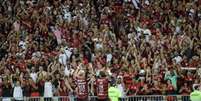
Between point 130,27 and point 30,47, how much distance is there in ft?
14.3

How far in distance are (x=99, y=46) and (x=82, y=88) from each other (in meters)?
4.89

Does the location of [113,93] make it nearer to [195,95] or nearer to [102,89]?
[102,89]

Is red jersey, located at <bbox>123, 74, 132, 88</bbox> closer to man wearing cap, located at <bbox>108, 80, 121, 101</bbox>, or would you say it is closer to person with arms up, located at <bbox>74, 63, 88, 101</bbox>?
person with arms up, located at <bbox>74, 63, 88, 101</bbox>

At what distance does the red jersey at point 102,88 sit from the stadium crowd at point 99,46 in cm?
46

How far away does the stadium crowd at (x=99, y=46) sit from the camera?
27.4 meters

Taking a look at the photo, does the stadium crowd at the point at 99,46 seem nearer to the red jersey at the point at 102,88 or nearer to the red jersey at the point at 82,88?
the red jersey at the point at 82,88

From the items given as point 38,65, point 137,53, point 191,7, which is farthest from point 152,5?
point 38,65

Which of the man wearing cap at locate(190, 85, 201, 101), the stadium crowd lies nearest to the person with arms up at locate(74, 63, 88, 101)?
the stadium crowd

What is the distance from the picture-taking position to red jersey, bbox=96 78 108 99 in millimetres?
25016

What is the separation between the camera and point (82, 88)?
25188mm

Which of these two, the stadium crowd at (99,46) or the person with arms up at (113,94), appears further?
the stadium crowd at (99,46)

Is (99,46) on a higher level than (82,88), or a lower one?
higher

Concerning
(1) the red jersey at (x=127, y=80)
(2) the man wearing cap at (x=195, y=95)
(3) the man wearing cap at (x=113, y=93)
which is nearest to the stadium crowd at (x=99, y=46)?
(1) the red jersey at (x=127, y=80)

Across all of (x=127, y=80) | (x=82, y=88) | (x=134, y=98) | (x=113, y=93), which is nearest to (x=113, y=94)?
(x=113, y=93)
